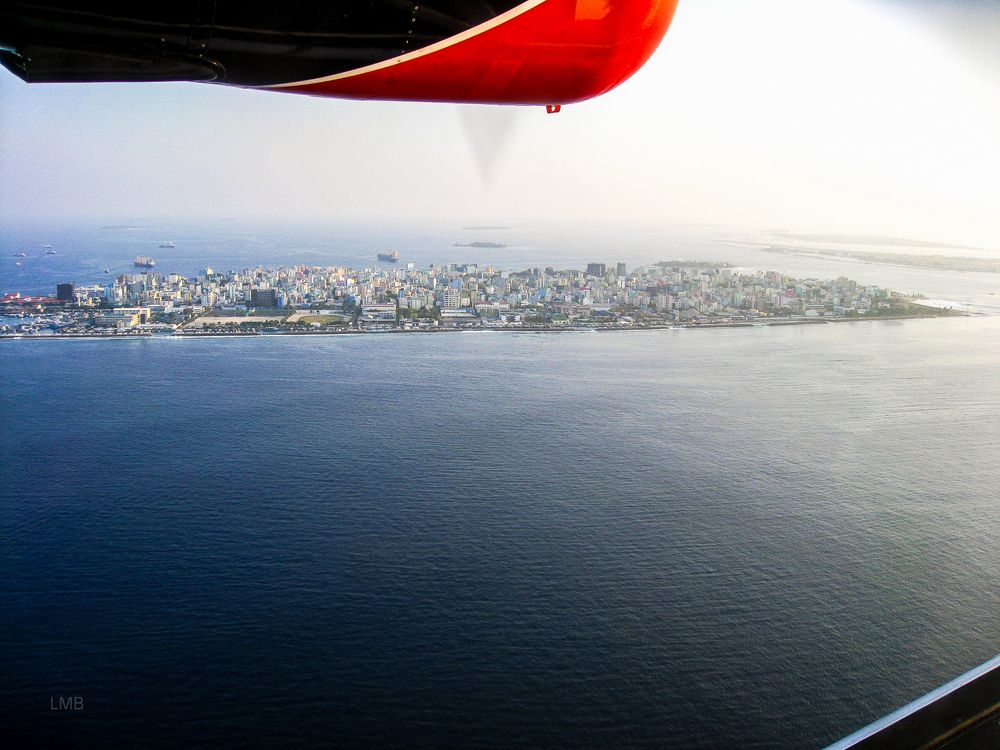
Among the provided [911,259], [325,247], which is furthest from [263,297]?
[911,259]

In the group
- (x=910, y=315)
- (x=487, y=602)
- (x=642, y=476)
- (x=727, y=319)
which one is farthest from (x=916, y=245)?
(x=487, y=602)

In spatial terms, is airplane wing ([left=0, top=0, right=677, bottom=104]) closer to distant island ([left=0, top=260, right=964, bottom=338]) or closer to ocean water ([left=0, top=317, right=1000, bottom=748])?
ocean water ([left=0, top=317, right=1000, bottom=748])

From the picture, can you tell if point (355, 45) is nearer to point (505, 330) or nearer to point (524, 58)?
point (524, 58)

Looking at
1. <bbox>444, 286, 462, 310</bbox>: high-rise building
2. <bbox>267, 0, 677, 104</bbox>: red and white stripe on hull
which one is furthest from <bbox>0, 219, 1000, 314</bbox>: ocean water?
<bbox>267, 0, 677, 104</bbox>: red and white stripe on hull

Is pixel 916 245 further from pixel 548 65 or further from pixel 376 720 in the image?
pixel 548 65

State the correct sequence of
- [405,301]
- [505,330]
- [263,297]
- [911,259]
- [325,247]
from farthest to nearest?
[911,259] < [505,330] < [405,301] < [325,247] < [263,297]
